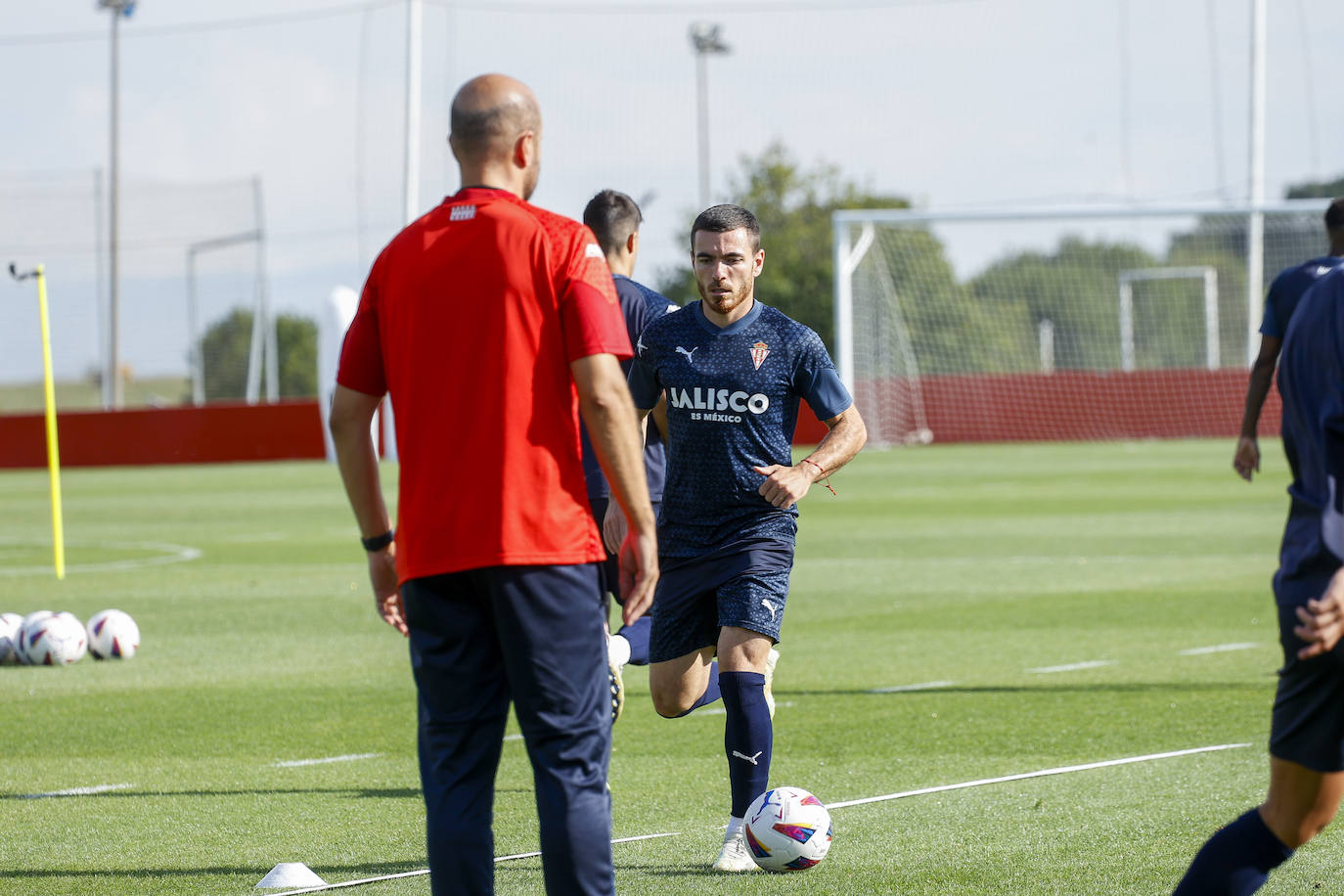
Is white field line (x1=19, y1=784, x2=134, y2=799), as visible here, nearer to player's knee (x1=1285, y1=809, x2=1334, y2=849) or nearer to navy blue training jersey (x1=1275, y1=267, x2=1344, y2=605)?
player's knee (x1=1285, y1=809, x2=1334, y2=849)

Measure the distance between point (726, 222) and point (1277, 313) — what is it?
7.55 feet

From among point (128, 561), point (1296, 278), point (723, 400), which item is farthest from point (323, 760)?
point (128, 561)

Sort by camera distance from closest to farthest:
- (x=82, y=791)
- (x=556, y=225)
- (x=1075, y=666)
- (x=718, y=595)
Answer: (x=556, y=225) → (x=718, y=595) → (x=82, y=791) → (x=1075, y=666)

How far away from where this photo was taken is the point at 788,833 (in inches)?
197

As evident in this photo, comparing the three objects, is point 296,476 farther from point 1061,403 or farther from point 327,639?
point 327,639

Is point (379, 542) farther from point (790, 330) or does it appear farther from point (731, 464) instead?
point (790, 330)

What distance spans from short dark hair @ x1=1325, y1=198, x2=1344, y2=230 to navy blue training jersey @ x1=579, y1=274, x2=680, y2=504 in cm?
233

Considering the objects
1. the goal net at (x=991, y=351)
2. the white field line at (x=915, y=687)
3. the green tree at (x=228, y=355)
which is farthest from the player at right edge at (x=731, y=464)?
the green tree at (x=228, y=355)

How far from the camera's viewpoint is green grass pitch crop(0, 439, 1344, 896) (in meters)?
5.32

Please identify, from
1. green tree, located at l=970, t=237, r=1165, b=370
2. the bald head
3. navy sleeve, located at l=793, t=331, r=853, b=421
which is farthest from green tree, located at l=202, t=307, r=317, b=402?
the bald head

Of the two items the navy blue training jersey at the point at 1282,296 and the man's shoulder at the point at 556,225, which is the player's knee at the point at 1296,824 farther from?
the navy blue training jersey at the point at 1282,296

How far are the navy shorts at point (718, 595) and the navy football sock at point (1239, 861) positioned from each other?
186 centimetres

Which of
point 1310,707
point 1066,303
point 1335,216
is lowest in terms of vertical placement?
point 1310,707

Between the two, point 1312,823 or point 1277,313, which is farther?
point 1277,313
